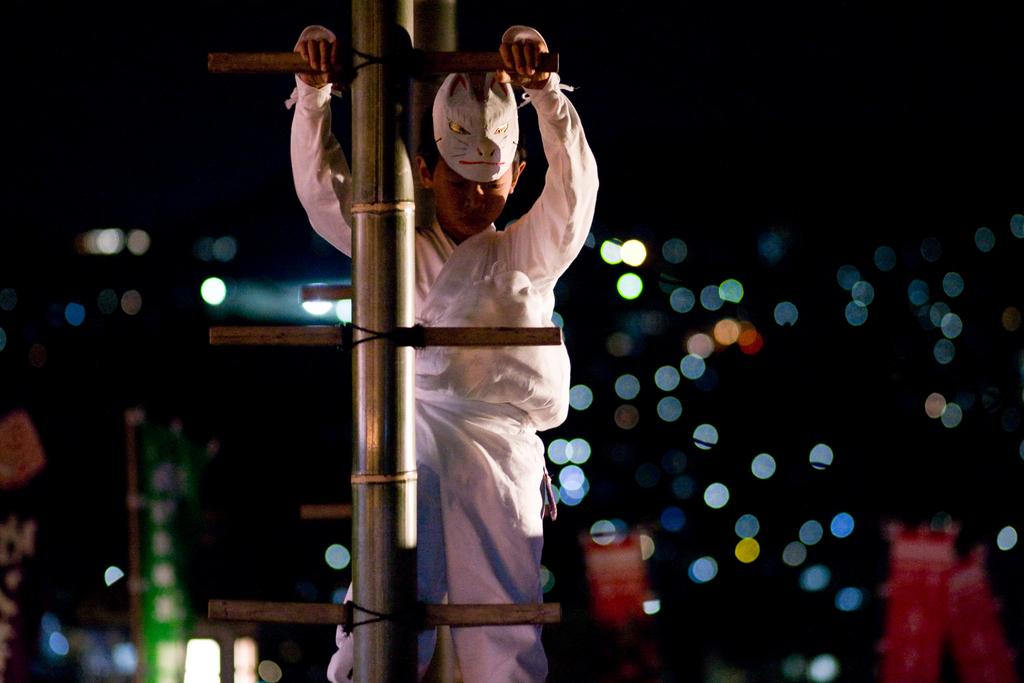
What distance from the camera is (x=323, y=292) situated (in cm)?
221

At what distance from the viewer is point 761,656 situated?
13.8 metres

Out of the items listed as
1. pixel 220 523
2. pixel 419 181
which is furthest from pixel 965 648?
pixel 419 181

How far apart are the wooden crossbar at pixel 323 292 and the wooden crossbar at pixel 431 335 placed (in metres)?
0.22

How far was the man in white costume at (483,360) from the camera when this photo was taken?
2.29 m

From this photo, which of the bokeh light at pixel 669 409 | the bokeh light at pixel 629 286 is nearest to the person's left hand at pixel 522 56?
the bokeh light at pixel 629 286

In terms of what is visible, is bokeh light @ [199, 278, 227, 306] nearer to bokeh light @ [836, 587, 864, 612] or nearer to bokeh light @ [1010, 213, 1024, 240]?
bokeh light @ [836, 587, 864, 612]

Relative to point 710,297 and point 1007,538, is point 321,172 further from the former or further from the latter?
point 710,297

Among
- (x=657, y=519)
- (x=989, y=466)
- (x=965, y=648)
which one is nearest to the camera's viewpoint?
(x=965, y=648)

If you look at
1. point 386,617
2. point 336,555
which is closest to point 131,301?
point 336,555

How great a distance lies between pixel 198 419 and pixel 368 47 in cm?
1142

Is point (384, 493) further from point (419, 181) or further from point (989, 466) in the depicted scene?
point (989, 466)

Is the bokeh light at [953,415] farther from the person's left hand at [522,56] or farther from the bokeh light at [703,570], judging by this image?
the person's left hand at [522,56]

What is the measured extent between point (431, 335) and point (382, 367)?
3.1 inches

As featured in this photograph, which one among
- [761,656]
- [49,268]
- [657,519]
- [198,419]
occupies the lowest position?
[761,656]
